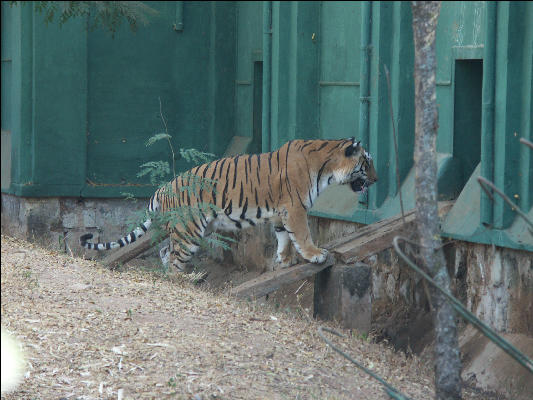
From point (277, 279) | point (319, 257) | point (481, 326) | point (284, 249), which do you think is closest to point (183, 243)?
point (284, 249)

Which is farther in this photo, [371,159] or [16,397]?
[371,159]

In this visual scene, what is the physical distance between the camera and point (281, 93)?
10.4 meters

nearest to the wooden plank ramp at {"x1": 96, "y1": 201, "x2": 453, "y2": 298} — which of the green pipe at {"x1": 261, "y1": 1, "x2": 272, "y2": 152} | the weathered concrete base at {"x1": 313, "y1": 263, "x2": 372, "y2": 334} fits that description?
the weathered concrete base at {"x1": 313, "y1": 263, "x2": 372, "y2": 334}

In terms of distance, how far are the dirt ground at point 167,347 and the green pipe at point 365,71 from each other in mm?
2688

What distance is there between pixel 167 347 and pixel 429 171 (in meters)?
2.04

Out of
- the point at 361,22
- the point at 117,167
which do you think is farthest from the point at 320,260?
the point at 117,167

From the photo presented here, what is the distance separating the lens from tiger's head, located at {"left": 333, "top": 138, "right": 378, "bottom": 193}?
8156 mm

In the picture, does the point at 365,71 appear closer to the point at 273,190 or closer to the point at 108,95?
the point at 273,190

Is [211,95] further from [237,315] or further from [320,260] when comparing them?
[237,315]

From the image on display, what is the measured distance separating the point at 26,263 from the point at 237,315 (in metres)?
2.10

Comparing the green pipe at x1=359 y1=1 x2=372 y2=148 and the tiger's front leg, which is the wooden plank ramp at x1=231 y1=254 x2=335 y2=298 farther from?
the green pipe at x1=359 y1=1 x2=372 y2=148

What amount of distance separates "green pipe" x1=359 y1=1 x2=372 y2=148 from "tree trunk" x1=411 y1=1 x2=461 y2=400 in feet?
13.9

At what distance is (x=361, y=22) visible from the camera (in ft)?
30.3

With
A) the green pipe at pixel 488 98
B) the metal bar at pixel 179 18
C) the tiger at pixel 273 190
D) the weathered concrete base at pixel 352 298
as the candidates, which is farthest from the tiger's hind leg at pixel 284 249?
the metal bar at pixel 179 18
